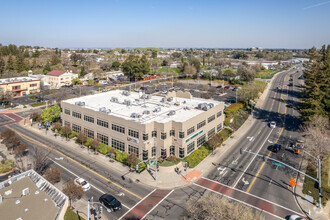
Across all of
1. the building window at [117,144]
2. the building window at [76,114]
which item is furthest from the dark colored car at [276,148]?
the building window at [76,114]

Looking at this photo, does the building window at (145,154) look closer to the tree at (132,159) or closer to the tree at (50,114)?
the tree at (132,159)

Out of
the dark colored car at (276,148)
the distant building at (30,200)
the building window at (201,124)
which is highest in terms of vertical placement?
the building window at (201,124)

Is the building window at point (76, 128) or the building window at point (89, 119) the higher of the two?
the building window at point (89, 119)

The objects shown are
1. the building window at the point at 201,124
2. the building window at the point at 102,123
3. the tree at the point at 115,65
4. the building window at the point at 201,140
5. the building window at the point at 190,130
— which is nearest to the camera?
the building window at the point at 190,130

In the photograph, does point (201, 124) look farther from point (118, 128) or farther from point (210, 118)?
point (118, 128)

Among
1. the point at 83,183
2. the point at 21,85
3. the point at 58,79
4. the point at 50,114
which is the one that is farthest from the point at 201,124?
the point at 58,79
